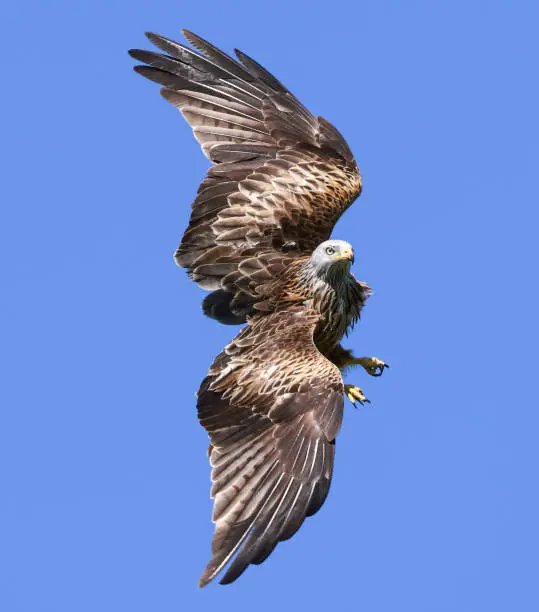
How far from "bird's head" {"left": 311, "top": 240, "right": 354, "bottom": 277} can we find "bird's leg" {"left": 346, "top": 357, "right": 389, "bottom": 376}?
1282 millimetres

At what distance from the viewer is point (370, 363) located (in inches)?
731

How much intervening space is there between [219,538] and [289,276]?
3743 millimetres

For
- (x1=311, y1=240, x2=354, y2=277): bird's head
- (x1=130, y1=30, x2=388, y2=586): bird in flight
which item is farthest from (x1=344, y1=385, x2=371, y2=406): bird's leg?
(x1=311, y1=240, x2=354, y2=277): bird's head

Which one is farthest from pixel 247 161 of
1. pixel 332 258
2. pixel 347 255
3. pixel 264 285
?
pixel 347 255

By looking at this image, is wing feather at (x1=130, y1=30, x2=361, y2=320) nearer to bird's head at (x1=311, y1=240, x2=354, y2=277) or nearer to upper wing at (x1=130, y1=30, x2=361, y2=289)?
upper wing at (x1=130, y1=30, x2=361, y2=289)

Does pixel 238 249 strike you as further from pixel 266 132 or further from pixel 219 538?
pixel 219 538

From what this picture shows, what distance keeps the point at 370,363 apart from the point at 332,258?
65.4 inches

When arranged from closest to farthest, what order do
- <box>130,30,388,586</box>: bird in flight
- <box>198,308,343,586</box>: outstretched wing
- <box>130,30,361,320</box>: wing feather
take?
<box>198,308,343,586</box>: outstretched wing, <box>130,30,388,586</box>: bird in flight, <box>130,30,361,320</box>: wing feather

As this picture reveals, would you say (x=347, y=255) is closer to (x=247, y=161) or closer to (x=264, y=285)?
(x=264, y=285)

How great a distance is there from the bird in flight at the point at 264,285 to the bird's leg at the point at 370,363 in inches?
0.5

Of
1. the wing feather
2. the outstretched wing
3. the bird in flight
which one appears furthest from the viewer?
the wing feather

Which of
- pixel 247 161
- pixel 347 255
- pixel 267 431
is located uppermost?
pixel 247 161

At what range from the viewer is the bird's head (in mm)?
17516

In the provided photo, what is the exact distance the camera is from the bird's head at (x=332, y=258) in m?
17.5
